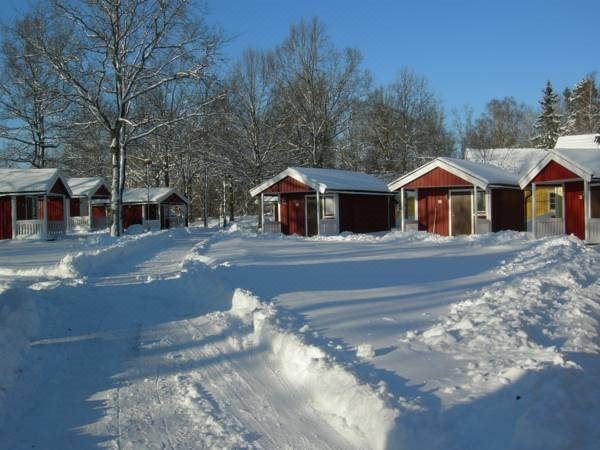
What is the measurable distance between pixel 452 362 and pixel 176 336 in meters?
4.03

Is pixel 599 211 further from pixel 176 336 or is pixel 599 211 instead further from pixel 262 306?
pixel 176 336

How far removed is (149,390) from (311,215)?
26564 mm

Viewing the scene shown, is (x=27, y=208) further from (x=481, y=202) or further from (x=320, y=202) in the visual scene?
(x=481, y=202)

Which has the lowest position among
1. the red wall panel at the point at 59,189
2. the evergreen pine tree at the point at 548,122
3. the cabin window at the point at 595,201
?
the cabin window at the point at 595,201

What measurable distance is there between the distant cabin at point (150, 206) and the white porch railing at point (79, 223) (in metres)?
3.79

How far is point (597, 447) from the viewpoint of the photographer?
162 inches

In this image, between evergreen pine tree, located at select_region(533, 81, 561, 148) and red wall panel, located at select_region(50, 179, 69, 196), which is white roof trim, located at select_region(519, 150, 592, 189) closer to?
red wall panel, located at select_region(50, 179, 69, 196)

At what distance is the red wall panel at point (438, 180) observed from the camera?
26688mm

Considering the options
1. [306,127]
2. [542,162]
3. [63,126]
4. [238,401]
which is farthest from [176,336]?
[306,127]

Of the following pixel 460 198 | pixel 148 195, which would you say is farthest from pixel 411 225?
pixel 148 195

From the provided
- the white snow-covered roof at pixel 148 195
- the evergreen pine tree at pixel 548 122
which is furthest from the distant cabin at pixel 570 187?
the evergreen pine tree at pixel 548 122

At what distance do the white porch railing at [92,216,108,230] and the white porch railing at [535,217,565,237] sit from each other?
113 ft

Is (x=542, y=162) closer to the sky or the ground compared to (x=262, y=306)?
closer to the sky

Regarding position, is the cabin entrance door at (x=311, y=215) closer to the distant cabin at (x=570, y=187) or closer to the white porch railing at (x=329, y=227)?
the white porch railing at (x=329, y=227)
